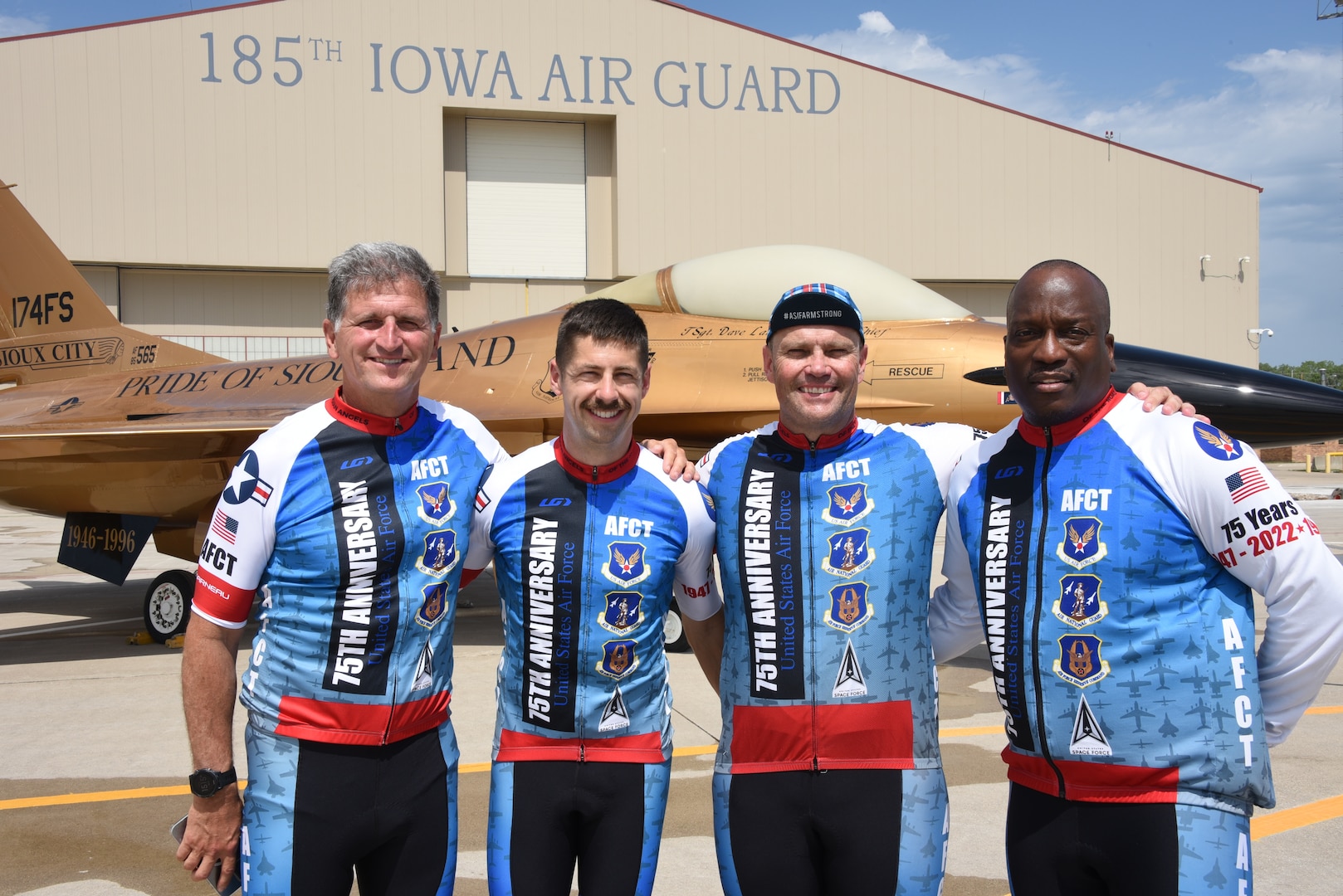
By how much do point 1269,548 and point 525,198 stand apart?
2472 cm

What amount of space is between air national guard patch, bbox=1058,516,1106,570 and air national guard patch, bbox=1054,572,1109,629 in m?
0.04

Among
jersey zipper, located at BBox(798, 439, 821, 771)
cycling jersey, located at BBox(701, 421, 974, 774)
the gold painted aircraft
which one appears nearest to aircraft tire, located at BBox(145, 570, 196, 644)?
the gold painted aircraft

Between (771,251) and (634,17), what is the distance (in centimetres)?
2024

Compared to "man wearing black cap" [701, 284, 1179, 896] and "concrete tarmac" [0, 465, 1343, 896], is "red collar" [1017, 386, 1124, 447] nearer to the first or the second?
"man wearing black cap" [701, 284, 1179, 896]

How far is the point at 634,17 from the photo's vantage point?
25172mm

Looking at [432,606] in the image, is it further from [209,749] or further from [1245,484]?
[1245,484]

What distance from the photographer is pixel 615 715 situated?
8.29 feet

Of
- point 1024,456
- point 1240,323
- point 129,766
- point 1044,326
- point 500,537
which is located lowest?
point 129,766

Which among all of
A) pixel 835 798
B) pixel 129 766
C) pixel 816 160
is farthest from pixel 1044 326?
pixel 816 160

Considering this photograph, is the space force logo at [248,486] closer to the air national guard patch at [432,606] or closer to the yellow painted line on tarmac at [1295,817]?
the air national guard patch at [432,606]

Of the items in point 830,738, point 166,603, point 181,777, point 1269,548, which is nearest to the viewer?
point 1269,548

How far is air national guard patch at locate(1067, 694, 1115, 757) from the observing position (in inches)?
85.3

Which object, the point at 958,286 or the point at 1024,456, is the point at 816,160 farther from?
the point at 1024,456

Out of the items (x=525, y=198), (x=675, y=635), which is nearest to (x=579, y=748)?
(x=675, y=635)
